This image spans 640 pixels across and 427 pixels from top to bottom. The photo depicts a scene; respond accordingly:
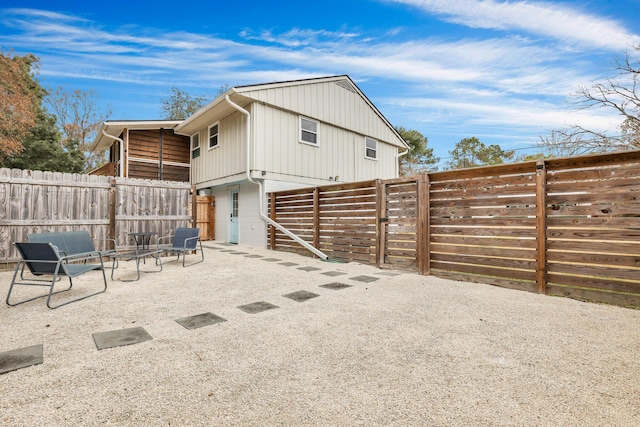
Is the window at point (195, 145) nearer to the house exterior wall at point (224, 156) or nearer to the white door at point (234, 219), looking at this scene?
the house exterior wall at point (224, 156)

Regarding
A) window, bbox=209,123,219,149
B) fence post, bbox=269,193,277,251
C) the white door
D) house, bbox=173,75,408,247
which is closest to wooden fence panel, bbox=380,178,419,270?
fence post, bbox=269,193,277,251

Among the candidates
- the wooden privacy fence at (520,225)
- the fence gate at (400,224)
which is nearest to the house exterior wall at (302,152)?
the wooden privacy fence at (520,225)

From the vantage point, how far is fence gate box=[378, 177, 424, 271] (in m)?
5.42

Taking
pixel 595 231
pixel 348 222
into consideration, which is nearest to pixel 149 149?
pixel 348 222

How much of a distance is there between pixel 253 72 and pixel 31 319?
18461mm

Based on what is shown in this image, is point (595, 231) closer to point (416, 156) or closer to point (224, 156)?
point (224, 156)

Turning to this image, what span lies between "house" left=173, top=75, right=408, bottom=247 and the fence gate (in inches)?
173

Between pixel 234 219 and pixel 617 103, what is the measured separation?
11.7 m

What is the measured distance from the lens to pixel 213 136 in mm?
11281

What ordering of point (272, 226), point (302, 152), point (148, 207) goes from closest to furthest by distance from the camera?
1. point (148, 207)
2. point (272, 226)
3. point (302, 152)

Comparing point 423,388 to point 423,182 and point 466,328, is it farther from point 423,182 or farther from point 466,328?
point 423,182

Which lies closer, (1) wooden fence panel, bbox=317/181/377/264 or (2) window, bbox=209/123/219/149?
(1) wooden fence panel, bbox=317/181/377/264

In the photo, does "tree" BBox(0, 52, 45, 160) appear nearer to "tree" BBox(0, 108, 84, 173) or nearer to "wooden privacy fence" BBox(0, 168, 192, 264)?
"tree" BBox(0, 108, 84, 173)

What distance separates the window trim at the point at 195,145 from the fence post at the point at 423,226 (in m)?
10.2
